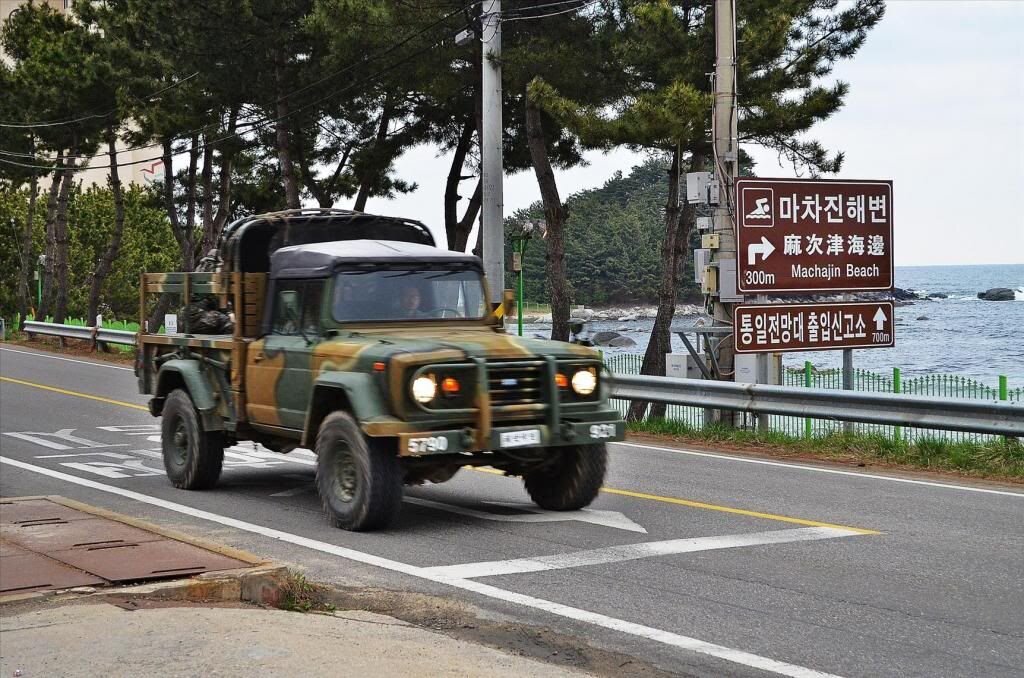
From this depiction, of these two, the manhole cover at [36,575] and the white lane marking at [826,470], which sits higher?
the manhole cover at [36,575]

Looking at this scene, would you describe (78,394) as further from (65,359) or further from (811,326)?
(811,326)

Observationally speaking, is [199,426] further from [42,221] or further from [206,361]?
[42,221]

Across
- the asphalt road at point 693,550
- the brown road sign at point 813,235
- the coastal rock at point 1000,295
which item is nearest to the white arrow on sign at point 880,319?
the brown road sign at point 813,235

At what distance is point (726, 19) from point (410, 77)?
1487cm

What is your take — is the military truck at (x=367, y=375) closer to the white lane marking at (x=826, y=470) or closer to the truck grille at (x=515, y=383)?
the truck grille at (x=515, y=383)

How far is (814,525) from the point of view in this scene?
10.4 m

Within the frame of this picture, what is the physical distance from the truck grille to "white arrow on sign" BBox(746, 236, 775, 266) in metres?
8.58

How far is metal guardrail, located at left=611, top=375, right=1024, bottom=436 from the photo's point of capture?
45.4ft

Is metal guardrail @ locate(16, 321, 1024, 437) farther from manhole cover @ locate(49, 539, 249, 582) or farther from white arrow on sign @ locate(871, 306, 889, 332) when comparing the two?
manhole cover @ locate(49, 539, 249, 582)

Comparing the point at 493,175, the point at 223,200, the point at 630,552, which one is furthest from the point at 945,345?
the point at 630,552

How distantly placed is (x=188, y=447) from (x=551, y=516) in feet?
12.7

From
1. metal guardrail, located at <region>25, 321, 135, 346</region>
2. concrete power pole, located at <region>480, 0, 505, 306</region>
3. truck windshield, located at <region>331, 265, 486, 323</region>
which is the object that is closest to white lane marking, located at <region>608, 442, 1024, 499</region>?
truck windshield, located at <region>331, 265, 486, 323</region>

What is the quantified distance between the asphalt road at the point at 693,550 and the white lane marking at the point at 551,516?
0.02 metres

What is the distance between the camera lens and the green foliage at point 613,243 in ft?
337
